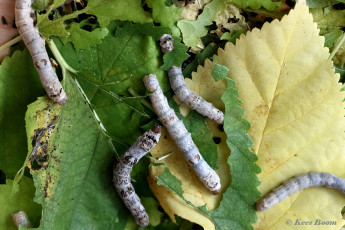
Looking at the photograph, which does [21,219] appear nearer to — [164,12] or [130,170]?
[130,170]

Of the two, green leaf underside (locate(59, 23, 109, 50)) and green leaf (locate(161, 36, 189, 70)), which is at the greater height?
green leaf underside (locate(59, 23, 109, 50))

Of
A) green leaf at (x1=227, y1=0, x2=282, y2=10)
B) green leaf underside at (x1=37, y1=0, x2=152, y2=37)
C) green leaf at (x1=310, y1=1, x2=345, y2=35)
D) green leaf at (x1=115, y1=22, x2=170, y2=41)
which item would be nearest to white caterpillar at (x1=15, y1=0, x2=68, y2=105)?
green leaf underside at (x1=37, y1=0, x2=152, y2=37)

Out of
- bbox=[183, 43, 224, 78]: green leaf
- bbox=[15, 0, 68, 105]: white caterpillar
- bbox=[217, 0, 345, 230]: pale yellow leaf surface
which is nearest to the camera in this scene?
bbox=[15, 0, 68, 105]: white caterpillar

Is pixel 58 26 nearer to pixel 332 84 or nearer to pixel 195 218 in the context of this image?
pixel 195 218

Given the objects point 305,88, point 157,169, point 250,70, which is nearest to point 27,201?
point 157,169

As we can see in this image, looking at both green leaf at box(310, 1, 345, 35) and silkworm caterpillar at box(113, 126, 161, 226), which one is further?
green leaf at box(310, 1, 345, 35)

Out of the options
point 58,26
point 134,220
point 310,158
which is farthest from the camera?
point 134,220

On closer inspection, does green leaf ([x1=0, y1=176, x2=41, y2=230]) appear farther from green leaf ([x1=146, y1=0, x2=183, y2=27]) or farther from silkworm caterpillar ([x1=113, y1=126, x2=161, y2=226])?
green leaf ([x1=146, y1=0, x2=183, y2=27])
